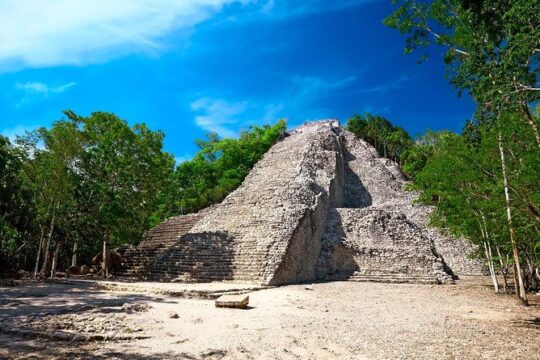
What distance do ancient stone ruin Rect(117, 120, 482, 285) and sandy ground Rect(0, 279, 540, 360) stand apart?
4872 mm

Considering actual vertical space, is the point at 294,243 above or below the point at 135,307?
above

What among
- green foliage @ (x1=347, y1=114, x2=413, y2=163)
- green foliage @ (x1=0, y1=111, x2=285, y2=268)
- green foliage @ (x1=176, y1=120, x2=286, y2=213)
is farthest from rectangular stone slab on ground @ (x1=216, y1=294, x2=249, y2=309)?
green foliage @ (x1=347, y1=114, x2=413, y2=163)

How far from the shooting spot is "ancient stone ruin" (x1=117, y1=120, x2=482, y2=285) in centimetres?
1587

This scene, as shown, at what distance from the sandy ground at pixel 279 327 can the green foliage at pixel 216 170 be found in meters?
22.0

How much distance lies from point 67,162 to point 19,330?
13.1 meters

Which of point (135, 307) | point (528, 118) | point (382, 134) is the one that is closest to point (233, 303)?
point (135, 307)

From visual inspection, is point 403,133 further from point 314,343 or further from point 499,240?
point 314,343

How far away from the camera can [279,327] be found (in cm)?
696

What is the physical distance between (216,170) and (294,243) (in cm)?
2050

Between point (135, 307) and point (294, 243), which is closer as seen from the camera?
point (135, 307)

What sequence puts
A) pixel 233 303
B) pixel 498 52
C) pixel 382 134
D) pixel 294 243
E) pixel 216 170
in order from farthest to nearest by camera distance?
pixel 382 134 → pixel 216 170 → pixel 294 243 → pixel 233 303 → pixel 498 52

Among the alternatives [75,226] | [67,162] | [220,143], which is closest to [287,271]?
[75,226]

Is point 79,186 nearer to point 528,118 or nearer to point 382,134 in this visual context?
point 528,118

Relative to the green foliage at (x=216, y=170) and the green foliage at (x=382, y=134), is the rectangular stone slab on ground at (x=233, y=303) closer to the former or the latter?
the green foliage at (x=216, y=170)
